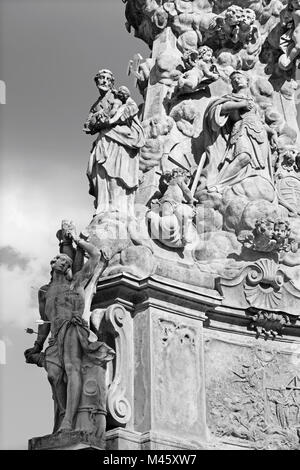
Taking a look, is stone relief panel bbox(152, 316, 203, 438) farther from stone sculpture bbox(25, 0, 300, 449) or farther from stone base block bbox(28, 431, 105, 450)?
stone base block bbox(28, 431, 105, 450)

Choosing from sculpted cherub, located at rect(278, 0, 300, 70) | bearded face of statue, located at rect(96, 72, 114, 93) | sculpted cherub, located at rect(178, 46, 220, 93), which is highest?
sculpted cherub, located at rect(278, 0, 300, 70)

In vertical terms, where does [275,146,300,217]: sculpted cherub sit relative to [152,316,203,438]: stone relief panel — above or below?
above

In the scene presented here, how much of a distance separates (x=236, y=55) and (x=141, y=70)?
1.40m

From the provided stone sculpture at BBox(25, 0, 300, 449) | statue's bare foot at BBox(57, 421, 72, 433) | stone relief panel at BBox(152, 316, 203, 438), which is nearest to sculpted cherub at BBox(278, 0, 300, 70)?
stone sculpture at BBox(25, 0, 300, 449)

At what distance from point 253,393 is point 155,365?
1.56m

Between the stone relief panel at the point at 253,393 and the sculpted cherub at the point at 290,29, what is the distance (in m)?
4.64

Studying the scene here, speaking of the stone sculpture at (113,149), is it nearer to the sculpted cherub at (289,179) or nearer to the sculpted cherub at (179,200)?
the sculpted cherub at (179,200)

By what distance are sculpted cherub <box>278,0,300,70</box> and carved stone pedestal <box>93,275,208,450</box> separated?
188 inches

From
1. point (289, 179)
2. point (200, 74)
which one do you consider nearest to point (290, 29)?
point (200, 74)

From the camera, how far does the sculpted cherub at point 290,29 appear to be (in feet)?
55.9

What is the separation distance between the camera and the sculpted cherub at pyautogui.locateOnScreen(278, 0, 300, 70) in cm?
1703

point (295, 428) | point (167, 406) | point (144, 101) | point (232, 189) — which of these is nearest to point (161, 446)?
point (167, 406)

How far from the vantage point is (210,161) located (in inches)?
618

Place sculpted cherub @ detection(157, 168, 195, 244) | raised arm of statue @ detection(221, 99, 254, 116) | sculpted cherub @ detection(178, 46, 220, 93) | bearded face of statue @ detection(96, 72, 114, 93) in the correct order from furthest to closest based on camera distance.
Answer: sculpted cherub @ detection(178, 46, 220, 93), raised arm of statue @ detection(221, 99, 254, 116), bearded face of statue @ detection(96, 72, 114, 93), sculpted cherub @ detection(157, 168, 195, 244)
